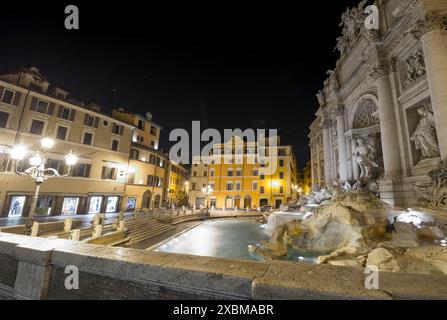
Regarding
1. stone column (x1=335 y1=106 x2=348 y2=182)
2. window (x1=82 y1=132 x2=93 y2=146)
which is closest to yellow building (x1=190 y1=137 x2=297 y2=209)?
stone column (x1=335 y1=106 x2=348 y2=182)

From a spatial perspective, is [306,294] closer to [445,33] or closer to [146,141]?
[445,33]

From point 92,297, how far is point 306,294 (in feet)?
8.02

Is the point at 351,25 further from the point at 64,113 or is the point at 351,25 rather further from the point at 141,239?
the point at 64,113

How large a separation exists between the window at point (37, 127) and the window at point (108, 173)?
6.39m

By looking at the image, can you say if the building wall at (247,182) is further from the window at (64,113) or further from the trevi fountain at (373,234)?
the trevi fountain at (373,234)

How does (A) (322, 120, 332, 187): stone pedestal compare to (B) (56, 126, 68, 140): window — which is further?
(A) (322, 120, 332, 187): stone pedestal

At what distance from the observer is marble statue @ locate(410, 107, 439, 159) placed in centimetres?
1050

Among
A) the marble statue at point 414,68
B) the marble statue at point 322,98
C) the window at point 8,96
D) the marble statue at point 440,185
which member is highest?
the marble statue at point 322,98

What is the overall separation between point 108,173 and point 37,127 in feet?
24.6

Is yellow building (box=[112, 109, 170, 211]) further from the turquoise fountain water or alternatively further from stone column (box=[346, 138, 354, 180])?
stone column (box=[346, 138, 354, 180])

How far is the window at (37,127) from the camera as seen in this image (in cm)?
1739

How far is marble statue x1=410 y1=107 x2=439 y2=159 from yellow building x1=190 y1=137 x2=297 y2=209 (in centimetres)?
2687

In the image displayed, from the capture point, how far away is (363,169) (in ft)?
48.4

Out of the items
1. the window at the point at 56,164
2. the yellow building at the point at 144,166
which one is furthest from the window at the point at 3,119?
the yellow building at the point at 144,166
